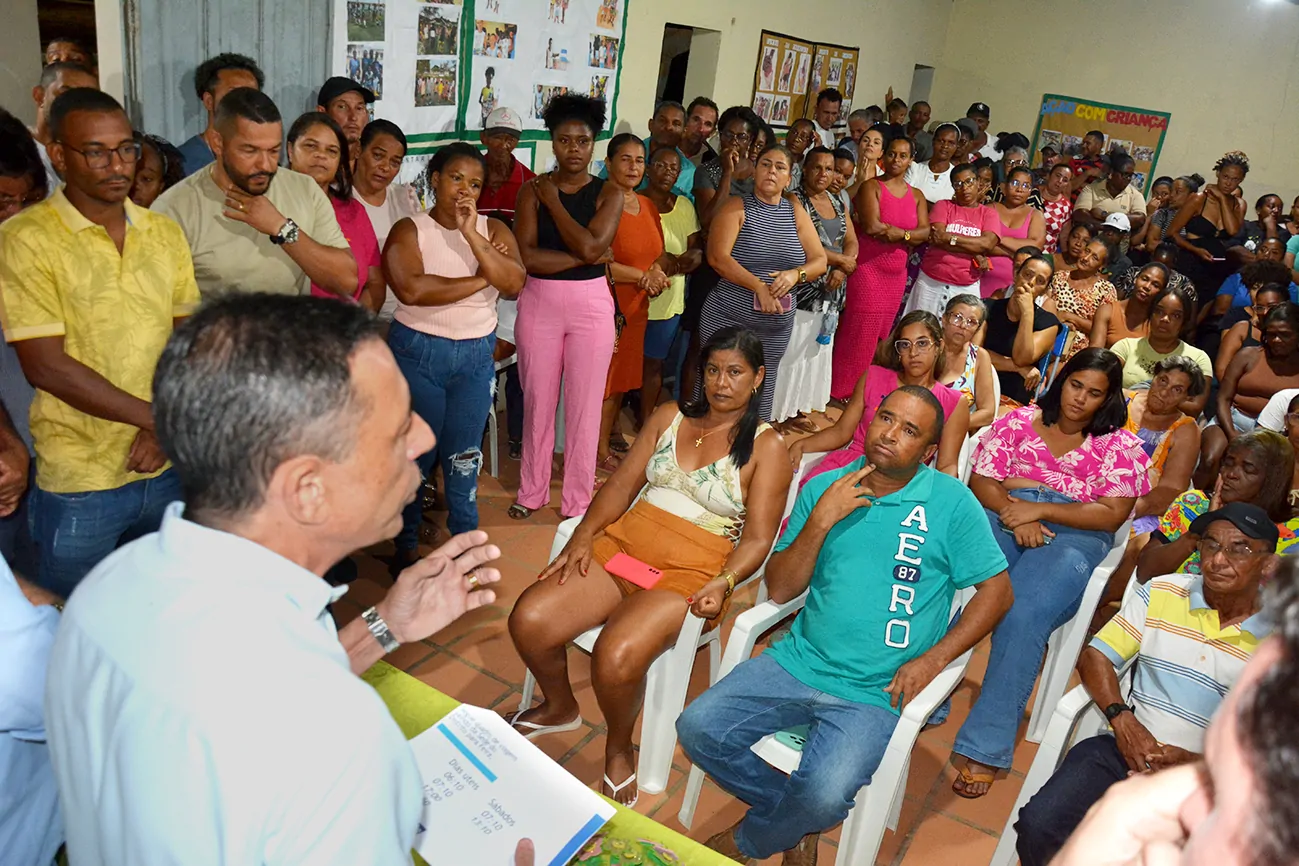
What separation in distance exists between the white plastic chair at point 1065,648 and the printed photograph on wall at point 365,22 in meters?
4.12

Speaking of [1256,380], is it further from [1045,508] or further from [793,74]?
[793,74]

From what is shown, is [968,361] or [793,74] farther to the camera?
[793,74]

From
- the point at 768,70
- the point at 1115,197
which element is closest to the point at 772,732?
the point at 768,70

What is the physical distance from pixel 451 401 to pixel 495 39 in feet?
9.33

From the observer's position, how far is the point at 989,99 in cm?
1234

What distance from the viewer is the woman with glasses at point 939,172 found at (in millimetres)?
7312

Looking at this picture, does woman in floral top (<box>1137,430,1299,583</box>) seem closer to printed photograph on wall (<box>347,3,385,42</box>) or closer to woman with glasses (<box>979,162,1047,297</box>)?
woman with glasses (<box>979,162,1047,297</box>)

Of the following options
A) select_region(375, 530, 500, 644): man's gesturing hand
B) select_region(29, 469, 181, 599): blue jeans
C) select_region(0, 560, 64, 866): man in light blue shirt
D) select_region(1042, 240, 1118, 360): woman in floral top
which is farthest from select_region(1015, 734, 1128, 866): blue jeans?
select_region(1042, 240, 1118, 360): woman in floral top

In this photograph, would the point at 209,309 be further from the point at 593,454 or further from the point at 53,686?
the point at 593,454

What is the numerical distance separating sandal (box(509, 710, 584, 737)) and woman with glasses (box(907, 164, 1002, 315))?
153 inches

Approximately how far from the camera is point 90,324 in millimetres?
2312

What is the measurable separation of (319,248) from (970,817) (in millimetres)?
2712

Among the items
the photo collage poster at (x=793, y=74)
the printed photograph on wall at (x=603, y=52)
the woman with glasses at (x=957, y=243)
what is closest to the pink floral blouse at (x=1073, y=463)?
the woman with glasses at (x=957, y=243)

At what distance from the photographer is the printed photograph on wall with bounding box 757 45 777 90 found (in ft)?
27.8
